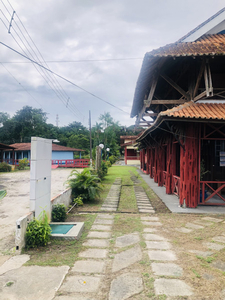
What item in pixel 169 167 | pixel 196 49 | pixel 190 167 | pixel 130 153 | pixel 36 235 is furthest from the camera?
pixel 130 153

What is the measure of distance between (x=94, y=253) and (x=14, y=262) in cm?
118

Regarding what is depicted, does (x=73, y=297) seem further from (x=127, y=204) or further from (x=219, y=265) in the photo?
(x=127, y=204)

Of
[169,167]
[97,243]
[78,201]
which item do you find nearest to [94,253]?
[97,243]

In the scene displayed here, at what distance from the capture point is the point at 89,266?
3031 millimetres

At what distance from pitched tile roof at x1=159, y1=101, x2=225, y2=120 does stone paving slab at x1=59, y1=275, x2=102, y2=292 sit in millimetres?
4149

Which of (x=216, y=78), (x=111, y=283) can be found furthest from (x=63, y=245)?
(x=216, y=78)

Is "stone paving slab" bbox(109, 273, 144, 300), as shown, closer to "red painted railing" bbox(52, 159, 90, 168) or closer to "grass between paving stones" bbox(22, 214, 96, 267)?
"grass between paving stones" bbox(22, 214, 96, 267)

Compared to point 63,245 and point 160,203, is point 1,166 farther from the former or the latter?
point 63,245

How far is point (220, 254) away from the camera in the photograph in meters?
3.45

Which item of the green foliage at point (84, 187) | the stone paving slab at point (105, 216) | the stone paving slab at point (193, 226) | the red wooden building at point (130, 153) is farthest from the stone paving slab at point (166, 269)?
the red wooden building at point (130, 153)

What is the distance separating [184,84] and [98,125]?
35.0m

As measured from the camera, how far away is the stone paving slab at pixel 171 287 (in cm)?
239

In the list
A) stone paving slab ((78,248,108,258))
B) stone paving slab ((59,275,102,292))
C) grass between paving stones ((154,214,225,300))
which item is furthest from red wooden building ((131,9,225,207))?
stone paving slab ((59,275,102,292))

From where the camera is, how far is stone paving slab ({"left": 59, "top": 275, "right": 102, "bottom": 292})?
2471 millimetres
